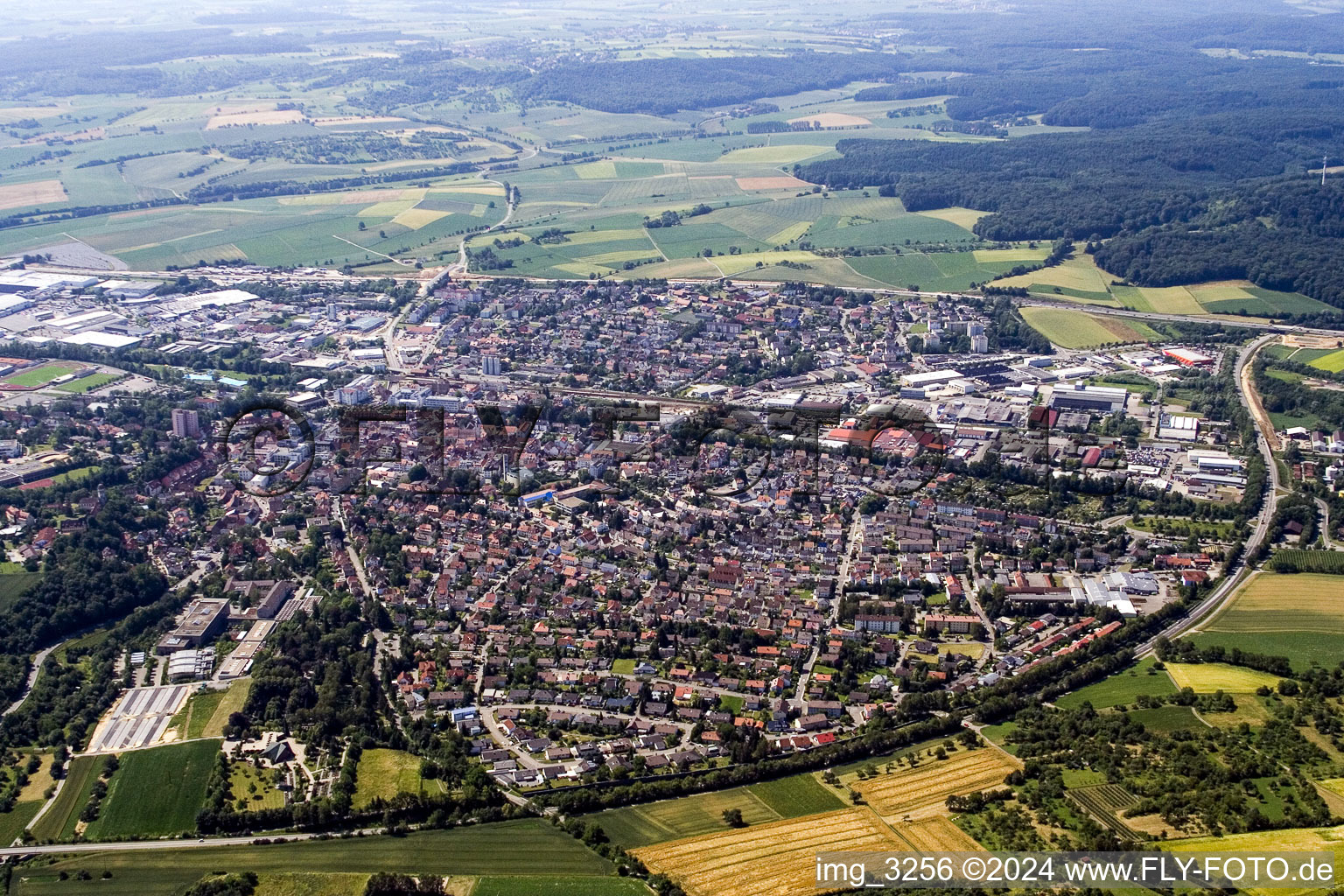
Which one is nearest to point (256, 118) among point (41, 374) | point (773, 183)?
point (773, 183)

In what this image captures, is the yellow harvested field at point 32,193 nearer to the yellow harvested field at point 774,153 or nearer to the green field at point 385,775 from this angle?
the yellow harvested field at point 774,153

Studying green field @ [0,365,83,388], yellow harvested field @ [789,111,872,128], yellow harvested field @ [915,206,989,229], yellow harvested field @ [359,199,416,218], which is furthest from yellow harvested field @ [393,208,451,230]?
yellow harvested field @ [789,111,872,128]

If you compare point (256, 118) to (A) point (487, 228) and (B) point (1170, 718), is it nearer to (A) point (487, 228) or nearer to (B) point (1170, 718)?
(A) point (487, 228)

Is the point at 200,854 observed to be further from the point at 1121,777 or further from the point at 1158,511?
the point at 1158,511

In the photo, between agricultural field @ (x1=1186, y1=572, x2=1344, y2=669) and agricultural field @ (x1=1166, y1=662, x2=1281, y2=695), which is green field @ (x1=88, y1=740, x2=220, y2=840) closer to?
agricultural field @ (x1=1166, y1=662, x2=1281, y2=695)

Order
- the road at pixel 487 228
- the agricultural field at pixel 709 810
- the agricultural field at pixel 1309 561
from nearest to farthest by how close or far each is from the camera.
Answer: the agricultural field at pixel 709 810 < the agricultural field at pixel 1309 561 < the road at pixel 487 228

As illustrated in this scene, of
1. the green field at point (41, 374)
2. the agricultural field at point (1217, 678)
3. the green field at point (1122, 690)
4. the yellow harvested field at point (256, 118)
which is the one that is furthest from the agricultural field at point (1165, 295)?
the yellow harvested field at point (256, 118)
